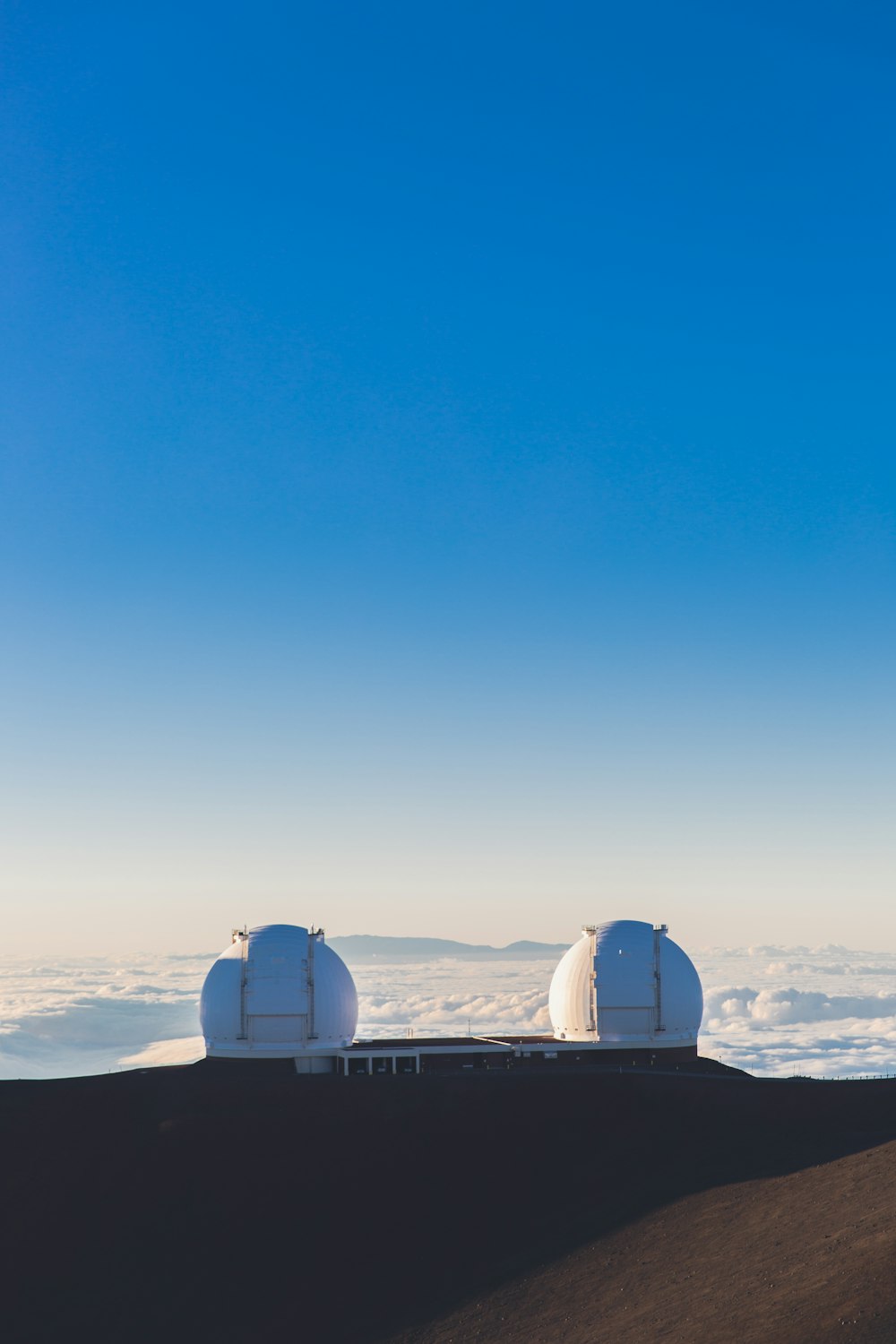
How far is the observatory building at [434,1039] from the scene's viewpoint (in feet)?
139

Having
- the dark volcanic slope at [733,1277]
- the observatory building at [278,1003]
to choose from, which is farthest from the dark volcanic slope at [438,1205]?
the observatory building at [278,1003]

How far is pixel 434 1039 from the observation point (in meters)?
46.5

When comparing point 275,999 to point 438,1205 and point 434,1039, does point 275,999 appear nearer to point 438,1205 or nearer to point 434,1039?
point 434,1039

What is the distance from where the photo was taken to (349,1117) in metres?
33.2

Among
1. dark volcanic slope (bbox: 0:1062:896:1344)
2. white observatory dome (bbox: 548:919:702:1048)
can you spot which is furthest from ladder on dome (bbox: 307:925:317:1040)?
white observatory dome (bbox: 548:919:702:1048)

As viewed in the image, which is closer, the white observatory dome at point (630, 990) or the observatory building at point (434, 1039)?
the observatory building at point (434, 1039)

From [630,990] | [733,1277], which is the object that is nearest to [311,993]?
[630,990]

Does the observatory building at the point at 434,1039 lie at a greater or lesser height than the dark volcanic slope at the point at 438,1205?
greater

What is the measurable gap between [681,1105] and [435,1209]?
7.81 meters

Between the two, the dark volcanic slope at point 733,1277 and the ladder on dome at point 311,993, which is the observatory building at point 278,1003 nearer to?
the ladder on dome at point 311,993

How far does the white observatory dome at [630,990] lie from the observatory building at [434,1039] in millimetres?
33

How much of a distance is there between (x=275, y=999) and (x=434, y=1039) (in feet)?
24.3

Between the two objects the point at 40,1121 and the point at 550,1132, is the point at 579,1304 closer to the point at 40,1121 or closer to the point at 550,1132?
the point at 550,1132

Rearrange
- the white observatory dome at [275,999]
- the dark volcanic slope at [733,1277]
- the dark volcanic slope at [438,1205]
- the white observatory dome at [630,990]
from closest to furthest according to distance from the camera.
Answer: the dark volcanic slope at [733,1277] < the dark volcanic slope at [438,1205] < the white observatory dome at [275,999] < the white observatory dome at [630,990]
